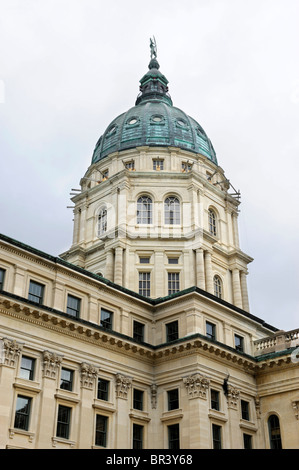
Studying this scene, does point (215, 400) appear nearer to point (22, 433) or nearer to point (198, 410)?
point (198, 410)

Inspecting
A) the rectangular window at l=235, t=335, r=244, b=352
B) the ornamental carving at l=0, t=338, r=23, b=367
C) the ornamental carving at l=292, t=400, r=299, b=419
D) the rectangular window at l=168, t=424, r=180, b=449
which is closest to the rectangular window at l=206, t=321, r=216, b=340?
the rectangular window at l=235, t=335, r=244, b=352

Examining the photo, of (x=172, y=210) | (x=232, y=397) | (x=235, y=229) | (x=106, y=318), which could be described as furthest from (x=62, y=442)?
(x=235, y=229)

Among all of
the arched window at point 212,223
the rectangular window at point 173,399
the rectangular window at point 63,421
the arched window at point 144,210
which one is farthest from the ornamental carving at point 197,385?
the arched window at point 212,223

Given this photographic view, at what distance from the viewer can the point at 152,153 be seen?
263ft

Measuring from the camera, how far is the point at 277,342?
52344 mm

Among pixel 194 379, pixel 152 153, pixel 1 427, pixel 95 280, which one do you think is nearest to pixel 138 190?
pixel 152 153

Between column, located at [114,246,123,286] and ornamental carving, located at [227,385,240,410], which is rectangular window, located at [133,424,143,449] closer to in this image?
ornamental carving, located at [227,385,240,410]

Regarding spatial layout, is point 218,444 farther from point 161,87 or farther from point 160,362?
point 161,87

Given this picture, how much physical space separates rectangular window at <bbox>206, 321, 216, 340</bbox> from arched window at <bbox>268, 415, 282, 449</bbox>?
324 inches

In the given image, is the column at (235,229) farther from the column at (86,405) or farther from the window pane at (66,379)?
the window pane at (66,379)

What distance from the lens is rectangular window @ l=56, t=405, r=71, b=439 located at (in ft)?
135

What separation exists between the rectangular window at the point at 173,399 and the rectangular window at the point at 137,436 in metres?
2.78

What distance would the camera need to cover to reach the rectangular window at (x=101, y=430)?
142ft
